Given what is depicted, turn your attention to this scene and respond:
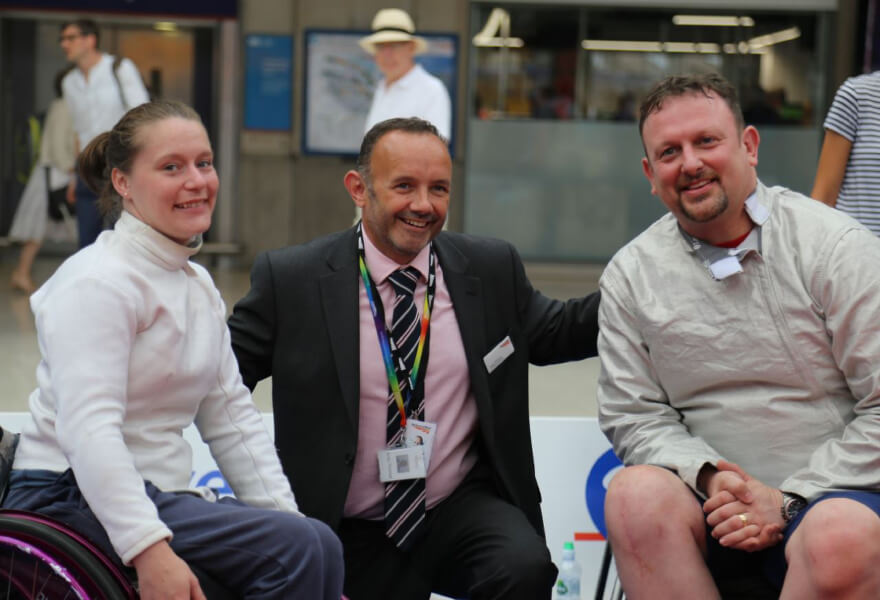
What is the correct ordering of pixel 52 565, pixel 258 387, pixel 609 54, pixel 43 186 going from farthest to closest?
1. pixel 609 54
2. pixel 43 186
3. pixel 258 387
4. pixel 52 565

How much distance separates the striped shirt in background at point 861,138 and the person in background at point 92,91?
518cm

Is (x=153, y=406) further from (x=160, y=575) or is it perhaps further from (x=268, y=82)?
(x=268, y=82)

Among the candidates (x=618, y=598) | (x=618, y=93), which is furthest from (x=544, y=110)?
(x=618, y=598)

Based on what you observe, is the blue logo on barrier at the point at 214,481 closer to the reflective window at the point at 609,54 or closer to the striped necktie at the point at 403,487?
the striped necktie at the point at 403,487

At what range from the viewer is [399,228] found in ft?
10.3

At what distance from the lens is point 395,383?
3.11 meters

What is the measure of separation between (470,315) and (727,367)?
0.69m

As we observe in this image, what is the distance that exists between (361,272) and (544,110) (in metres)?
9.29

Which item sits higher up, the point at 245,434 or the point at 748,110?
the point at 748,110

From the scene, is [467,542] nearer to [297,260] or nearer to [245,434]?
[245,434]

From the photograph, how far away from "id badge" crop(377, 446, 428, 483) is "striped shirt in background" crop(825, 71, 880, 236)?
1951mm

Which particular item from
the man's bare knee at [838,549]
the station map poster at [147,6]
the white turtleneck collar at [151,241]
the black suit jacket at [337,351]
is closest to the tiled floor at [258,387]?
the black suit jacket at [337,351]

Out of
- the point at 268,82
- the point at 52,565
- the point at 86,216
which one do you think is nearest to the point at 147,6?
the point at 268,82

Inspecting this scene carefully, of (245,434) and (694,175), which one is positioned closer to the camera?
(245,434)
